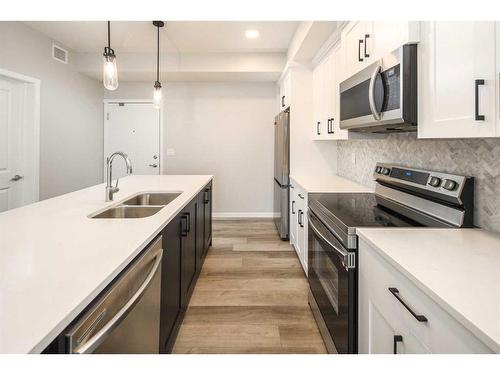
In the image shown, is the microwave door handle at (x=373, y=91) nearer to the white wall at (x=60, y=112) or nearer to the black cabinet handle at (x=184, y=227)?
the black cabinet handle at (x=184, y=227)

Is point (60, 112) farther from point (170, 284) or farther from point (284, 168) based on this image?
point (170, 284)

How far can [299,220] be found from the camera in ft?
10.2

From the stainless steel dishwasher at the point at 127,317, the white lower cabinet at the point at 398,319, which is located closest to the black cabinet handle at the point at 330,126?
the white lower cabinet at the point at 398,319

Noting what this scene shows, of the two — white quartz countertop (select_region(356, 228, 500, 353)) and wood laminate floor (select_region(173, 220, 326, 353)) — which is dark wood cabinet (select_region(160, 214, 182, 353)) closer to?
wood laminate floor (select_region(173, 220, 326, 353))

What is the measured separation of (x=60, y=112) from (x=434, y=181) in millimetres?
4386

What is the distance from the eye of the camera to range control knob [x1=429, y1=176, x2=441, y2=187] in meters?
1.55

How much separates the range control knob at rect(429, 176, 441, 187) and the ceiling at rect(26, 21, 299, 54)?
254cm

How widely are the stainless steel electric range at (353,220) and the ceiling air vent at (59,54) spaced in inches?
152

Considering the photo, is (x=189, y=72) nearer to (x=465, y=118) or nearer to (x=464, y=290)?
(x=465, y=118)

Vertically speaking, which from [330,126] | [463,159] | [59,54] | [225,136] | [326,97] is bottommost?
[463,159]

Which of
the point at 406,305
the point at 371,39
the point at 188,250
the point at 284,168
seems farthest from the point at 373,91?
the point at 284,168

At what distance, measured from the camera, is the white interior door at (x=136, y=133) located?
18.0ft

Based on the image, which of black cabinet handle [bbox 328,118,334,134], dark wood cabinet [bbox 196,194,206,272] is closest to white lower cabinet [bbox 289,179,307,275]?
black cabinet handle [bbox 328,118,334,134]
